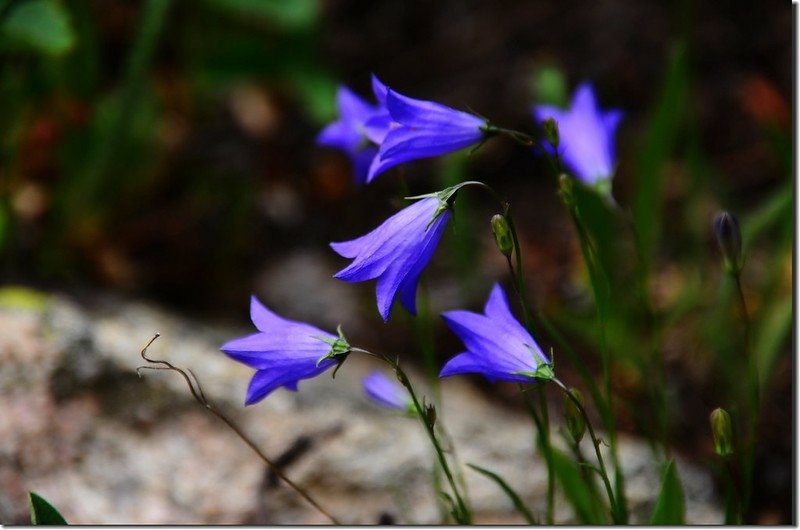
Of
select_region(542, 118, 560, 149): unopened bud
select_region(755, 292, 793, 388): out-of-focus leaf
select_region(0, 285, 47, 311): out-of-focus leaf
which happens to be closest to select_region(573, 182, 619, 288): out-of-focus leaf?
select_region(755, 292, 793, 388): out-of-focus leaf

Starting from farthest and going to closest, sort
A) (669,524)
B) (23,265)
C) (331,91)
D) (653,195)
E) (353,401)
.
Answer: (331,91) → (23,265) → (653,195) → (353,401) → (669,524)

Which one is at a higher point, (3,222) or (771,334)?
(3,222)

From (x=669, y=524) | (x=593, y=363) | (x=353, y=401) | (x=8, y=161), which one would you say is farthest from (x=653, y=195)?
(x=8, y=161)

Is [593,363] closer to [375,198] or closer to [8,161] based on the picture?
[375,198]

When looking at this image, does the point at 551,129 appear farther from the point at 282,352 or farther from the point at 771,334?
the point at 771,334

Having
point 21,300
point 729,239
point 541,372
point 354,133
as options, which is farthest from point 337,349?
point 21,300

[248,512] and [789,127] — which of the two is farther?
[789,127]

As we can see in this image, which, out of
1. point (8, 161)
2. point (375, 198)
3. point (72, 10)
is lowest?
point (375, 198)

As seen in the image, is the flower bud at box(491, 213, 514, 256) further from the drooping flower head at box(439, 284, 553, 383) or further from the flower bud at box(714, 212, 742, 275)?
the flower bud at box(714, 212, 742, 275)
